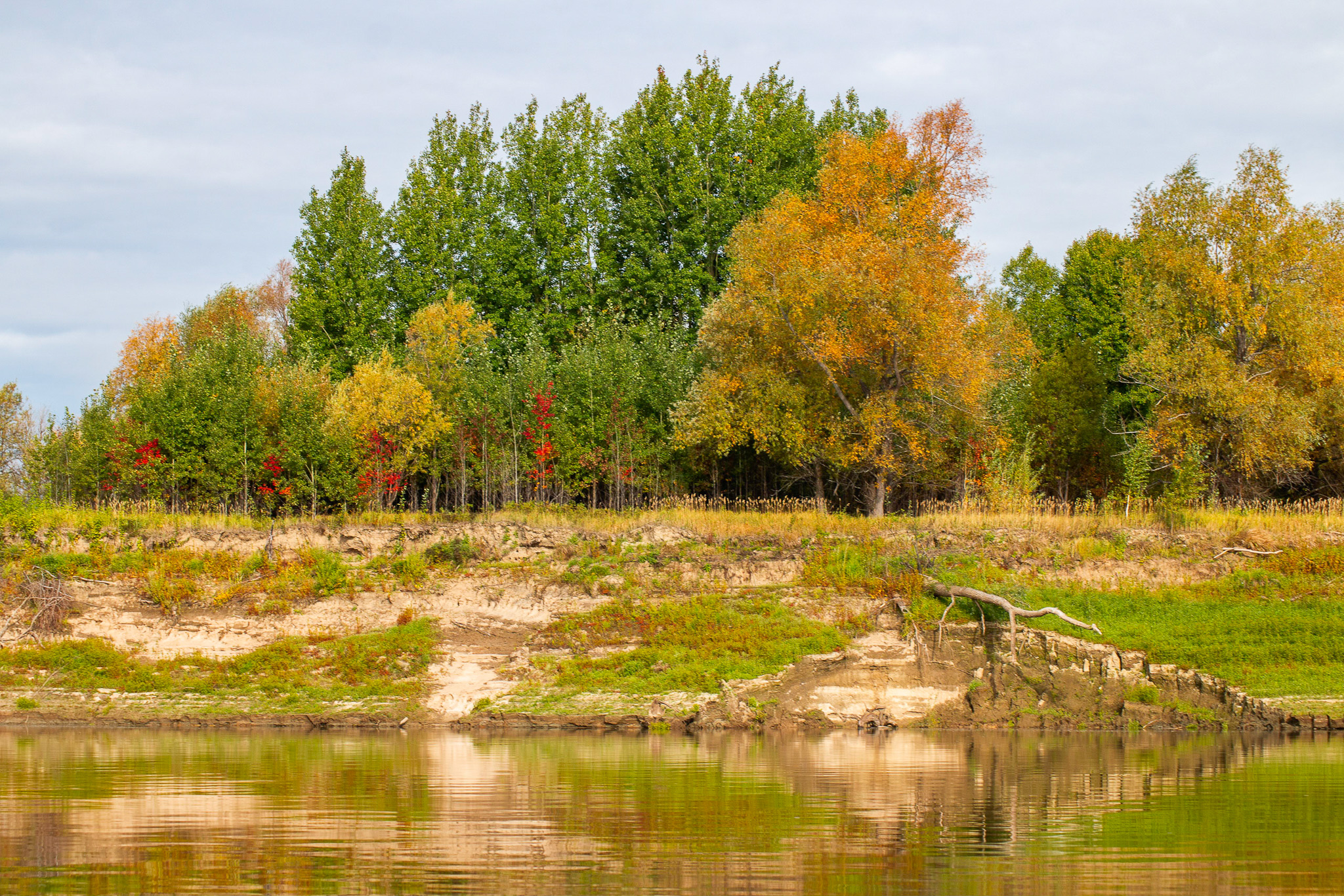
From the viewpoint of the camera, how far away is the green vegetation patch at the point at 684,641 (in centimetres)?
2692

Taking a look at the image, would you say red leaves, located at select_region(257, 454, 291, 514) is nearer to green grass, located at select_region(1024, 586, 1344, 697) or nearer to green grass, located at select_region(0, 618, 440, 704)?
green grass, located at select_region(0, 618, 440, 704)

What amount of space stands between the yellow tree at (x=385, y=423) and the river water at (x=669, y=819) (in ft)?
68.3

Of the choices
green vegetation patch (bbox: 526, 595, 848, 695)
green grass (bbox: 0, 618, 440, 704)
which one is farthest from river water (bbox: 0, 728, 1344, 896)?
green grass (bbox: 0, 618, 440, 704)

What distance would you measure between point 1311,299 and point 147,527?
39990 millimetres

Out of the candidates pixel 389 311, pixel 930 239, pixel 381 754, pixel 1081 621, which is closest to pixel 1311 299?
pixel 930 239

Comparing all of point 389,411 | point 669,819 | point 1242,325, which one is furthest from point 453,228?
point 669,819

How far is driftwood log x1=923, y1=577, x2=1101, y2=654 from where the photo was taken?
26.7 meters

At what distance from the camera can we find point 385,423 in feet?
141

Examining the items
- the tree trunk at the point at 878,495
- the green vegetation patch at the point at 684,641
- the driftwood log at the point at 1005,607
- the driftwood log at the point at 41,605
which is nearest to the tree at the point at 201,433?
the driftwood log at the point at 41,605

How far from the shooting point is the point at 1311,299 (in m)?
39.2

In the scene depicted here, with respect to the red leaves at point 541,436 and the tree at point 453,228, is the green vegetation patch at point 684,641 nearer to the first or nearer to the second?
the red leaves at point 541,436

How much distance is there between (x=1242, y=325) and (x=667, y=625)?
2499 cm

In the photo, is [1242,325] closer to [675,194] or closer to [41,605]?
[675,194]

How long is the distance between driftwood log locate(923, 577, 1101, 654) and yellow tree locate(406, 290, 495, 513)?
21.4 meters
